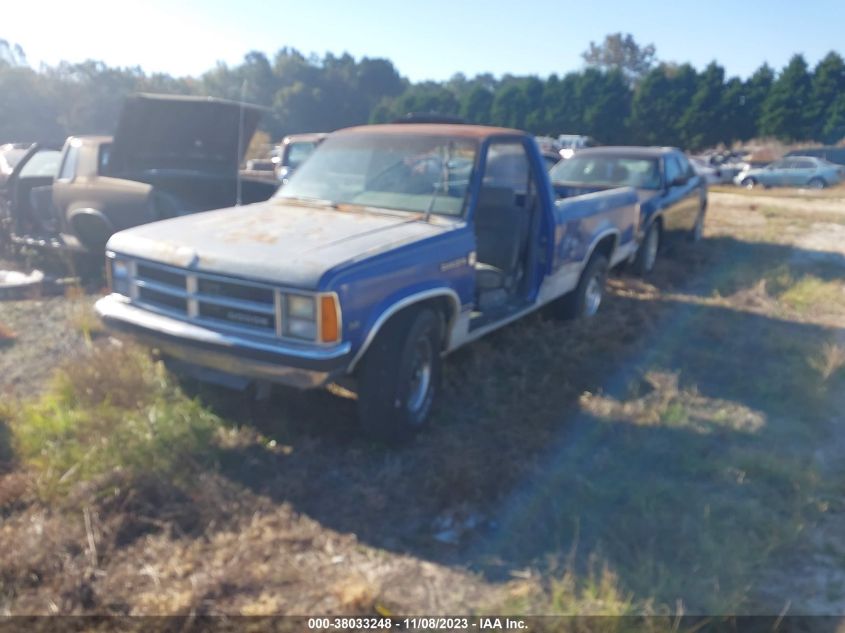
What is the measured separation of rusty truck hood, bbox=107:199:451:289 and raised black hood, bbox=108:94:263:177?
3027 mm

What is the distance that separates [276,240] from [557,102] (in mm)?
46573

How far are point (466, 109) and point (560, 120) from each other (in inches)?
239

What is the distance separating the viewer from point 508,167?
19.0 ft

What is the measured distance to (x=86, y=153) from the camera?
8.10m

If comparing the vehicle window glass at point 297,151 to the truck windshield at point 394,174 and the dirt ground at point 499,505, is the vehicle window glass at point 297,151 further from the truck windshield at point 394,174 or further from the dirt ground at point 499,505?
the truck windshield at point 394,174

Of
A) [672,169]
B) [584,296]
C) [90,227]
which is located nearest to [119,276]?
[90,227]

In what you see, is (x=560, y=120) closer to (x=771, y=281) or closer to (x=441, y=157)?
(x=771, y=281)

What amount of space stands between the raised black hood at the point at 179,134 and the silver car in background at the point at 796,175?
2508 centimetres

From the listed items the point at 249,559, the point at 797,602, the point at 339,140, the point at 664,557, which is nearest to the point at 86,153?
the point at 339,140

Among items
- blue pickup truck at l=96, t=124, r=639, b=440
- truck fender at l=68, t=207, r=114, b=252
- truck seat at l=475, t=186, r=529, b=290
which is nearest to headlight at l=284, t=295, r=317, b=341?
blue pickup truck at l=96, t=124, r=639, b=440

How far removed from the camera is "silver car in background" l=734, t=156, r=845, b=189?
27938 mm

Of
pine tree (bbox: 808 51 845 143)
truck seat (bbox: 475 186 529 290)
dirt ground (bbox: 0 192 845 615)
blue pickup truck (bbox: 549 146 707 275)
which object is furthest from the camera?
pine tree (bbox: 808 51 845 143)

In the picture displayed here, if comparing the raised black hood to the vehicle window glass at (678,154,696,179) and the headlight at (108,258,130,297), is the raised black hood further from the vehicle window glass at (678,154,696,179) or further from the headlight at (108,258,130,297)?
the vehicle window glass at (678,154,696,179)

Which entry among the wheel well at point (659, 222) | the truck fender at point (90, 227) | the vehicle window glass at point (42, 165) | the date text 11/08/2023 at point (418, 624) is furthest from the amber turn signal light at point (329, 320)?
the vehicle window glass at point (42, 165)
